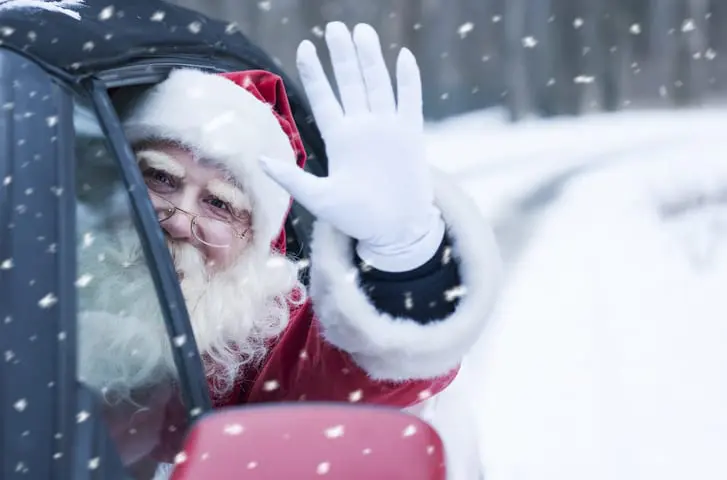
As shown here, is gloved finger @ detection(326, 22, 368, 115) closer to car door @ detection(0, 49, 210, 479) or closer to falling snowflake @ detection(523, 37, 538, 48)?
car door @ detection(0, 49, 210, 479)

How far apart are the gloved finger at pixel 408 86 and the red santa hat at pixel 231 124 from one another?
0.48 metres

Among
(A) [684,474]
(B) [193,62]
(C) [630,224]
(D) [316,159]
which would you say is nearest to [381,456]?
(B) [193,62]

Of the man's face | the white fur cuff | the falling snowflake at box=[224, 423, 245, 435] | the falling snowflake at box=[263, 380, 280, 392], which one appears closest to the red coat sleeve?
the falling snowflake at box=[263, 380, 280, 392]

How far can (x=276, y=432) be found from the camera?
1089mm

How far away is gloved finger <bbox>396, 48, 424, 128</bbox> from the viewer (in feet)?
6.13

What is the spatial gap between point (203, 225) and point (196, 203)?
7 centimetres

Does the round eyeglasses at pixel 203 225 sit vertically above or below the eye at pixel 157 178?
below

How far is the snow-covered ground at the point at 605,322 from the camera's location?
3.88 metres

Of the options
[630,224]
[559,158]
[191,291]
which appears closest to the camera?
[191,291]

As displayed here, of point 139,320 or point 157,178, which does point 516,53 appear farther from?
point 139,320

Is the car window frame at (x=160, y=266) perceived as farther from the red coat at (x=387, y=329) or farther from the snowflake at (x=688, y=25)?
the snowflake at (x=688, y=25)

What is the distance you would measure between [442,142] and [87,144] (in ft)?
45.9

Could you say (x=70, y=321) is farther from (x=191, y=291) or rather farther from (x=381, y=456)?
(x=191, y=291)

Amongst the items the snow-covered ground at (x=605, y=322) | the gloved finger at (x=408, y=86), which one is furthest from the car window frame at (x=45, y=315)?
the snow-covered ground at (x=605, y=322)
